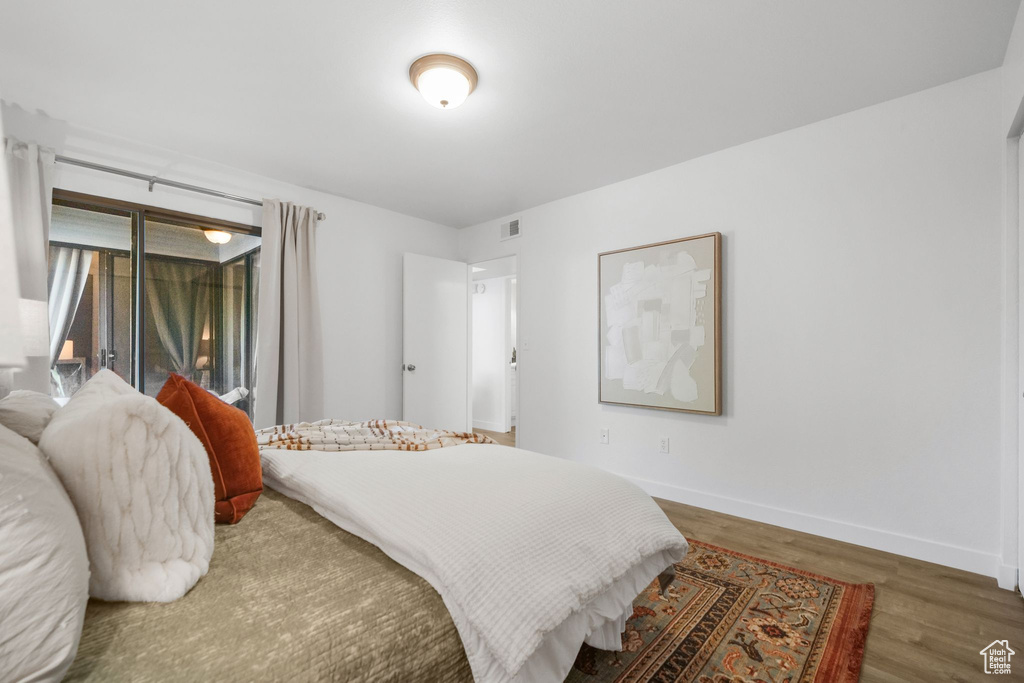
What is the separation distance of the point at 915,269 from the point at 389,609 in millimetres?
2924

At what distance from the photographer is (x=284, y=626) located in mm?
1047

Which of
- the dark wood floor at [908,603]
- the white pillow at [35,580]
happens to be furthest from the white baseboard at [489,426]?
the white pillow at [35,580]

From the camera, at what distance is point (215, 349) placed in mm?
3580


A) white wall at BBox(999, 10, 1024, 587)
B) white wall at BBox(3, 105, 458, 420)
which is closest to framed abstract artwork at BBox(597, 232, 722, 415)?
white wall at BBox(999, 10, 1024, 587)

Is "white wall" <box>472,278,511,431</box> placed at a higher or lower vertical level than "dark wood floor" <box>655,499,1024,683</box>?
higher

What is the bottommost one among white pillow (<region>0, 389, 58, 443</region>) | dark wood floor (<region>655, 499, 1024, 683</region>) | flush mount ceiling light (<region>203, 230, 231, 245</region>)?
dark wood floor (<region>655, 499, 1024, 683</region>)

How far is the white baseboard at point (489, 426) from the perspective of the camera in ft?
20.7

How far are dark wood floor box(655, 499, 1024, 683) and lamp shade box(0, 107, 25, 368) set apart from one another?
231 cm

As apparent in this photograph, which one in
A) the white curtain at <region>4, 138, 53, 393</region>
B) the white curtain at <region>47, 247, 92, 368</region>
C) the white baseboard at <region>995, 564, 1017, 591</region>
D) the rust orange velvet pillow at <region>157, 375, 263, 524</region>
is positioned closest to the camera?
the rust orange velvet pillow at <region>157, 375, 263, 524</region>

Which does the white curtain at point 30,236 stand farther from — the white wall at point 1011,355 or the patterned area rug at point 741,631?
the white wall at point 1011,355

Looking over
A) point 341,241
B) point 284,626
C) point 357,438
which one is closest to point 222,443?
point 357,438

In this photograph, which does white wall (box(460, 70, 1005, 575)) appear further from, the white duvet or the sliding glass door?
the sliding glass door

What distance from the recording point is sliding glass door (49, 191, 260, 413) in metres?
2.99

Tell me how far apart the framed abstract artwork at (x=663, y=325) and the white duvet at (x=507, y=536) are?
1.69 metres
